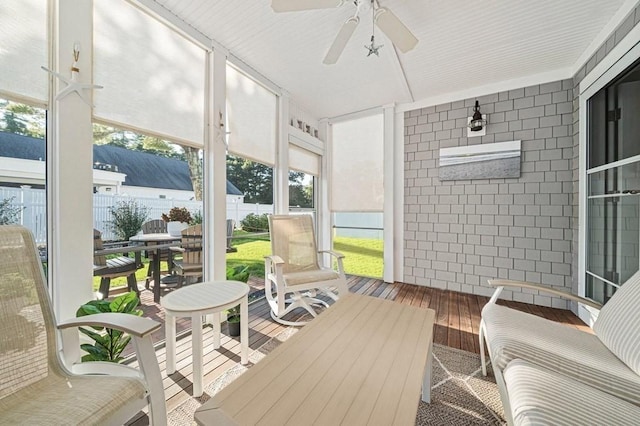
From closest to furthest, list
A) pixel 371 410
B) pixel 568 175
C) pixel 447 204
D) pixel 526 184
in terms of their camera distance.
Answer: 1. pixel 371 410
2. pixel 568 175
3. pixel 526 184
4. pixel 447 204

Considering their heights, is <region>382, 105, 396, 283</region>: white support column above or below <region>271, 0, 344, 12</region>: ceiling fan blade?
below

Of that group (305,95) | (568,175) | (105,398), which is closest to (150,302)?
(105,398)

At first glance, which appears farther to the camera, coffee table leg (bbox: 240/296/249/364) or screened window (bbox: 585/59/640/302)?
screened window (bbox: 585/59/640/302)

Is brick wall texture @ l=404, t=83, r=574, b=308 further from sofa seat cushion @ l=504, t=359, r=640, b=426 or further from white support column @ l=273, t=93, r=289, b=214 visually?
sofa seat cushion @ l=504, t=359, r=640, b=426

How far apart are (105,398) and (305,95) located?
11.9ft

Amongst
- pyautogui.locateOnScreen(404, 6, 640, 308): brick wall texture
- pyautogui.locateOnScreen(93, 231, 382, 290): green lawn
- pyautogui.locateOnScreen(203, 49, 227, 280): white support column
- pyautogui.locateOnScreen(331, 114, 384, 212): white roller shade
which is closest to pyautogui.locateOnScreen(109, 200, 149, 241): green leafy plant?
pyautogui.locateOnScreen(203, 49, 227, 280): white support column

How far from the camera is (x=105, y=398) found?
2.83ft

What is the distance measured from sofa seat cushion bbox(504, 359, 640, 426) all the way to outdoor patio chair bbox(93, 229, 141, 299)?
251cm

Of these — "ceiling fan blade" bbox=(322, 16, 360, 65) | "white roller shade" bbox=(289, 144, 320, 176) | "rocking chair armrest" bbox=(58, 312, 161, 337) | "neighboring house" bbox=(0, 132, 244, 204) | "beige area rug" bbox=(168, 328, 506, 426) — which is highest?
"ceiling fan blade" bbox=(322, 16, 360, 65)

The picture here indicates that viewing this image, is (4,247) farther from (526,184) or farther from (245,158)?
(526,184)

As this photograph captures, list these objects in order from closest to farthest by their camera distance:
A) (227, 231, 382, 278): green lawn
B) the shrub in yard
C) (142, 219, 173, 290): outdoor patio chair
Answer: (142, 219, 173, 290): outdoor patio chair < the shrub in yard < (227, 231, 382, 278): green lawn

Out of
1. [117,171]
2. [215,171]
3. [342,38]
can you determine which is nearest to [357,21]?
[342,38]

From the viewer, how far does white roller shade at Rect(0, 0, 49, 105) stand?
51.4 inches

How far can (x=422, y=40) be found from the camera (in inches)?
93.8
